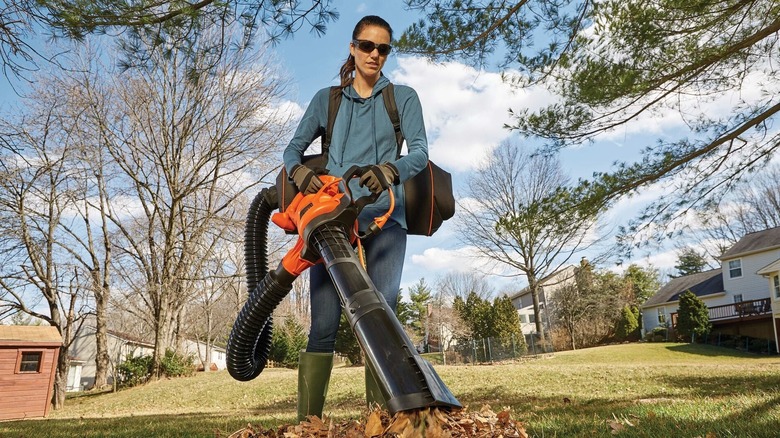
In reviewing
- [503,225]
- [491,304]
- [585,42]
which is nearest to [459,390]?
[503,225]

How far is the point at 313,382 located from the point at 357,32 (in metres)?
1.35

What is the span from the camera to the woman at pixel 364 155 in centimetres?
200

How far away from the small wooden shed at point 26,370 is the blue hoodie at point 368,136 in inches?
583

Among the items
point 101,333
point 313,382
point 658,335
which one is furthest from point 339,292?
point 658,335

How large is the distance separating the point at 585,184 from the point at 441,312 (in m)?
31.1

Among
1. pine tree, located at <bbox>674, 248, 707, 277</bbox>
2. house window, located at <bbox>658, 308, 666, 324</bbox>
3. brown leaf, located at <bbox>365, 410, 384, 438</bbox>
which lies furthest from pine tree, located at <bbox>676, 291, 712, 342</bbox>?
brown leaf, located at <bbox>365, 410, 384, 438</bbox>

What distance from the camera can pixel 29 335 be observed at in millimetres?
13820

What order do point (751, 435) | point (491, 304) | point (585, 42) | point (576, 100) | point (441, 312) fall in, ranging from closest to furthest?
point (751, 435), point (585, 42), point (576, 100), point (491, 304), point (441, 312)

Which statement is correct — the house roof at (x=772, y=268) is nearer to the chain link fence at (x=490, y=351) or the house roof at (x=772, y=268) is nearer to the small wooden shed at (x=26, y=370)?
the chain link fence at (x=490, y=351)

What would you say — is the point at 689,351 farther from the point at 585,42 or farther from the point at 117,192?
the point at 117,192

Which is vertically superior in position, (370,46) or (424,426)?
(370,46)

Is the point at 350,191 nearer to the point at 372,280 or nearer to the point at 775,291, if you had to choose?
the point at 372,280

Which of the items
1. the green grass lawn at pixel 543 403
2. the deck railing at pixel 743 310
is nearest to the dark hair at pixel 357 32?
the green grass lawn at pixel 543 403

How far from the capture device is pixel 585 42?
5.77 meters
